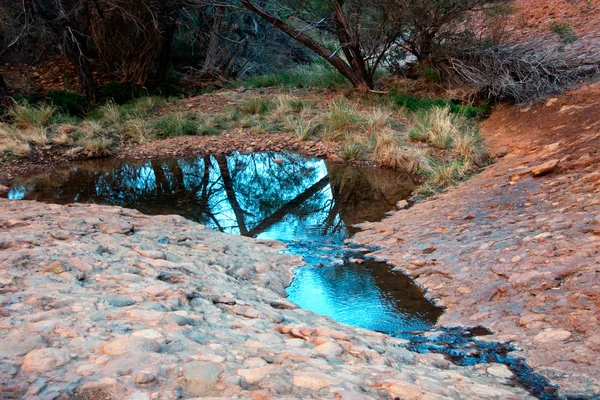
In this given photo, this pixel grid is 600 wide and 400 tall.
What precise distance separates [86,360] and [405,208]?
5474 millimetres

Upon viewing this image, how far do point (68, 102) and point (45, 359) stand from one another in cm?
1121

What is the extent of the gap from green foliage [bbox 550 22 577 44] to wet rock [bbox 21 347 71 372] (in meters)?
12.1

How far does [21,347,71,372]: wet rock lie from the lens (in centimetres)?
242

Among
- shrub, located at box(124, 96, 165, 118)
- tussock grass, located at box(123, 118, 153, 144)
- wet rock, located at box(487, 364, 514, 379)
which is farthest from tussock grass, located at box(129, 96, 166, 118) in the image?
wet rock, located at box(487, 364, 514, 379)

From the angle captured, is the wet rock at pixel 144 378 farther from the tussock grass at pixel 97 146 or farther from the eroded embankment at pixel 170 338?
the tussock grass at pixel 97 146

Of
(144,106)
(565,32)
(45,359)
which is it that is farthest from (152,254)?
(565,32)

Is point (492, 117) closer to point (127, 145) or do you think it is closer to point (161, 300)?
point (127, 145)

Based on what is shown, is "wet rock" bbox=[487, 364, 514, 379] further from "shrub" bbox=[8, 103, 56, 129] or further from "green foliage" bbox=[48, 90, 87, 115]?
"green foliage" bbox=[48, 90, 87, 115]

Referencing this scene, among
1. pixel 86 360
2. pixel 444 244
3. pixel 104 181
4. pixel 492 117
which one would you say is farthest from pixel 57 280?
pixel 492 117

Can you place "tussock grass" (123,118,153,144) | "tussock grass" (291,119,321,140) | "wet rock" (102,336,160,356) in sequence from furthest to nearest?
"tussock grass" (123,118,153,144) → "tussock grass" (291,119,321,140) → "wet rock" (102,336,160,356)

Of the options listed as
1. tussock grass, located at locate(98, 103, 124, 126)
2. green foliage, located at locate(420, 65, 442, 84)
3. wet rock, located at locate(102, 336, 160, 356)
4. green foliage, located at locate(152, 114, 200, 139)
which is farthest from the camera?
green foliage, located at locate(420, 65, 442, 84)

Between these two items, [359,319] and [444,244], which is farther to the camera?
[444,244]

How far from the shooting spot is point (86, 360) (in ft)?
8.31

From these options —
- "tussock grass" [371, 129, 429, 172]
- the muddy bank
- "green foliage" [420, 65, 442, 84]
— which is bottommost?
"tussock grass" [371, 129, 429, 172]
